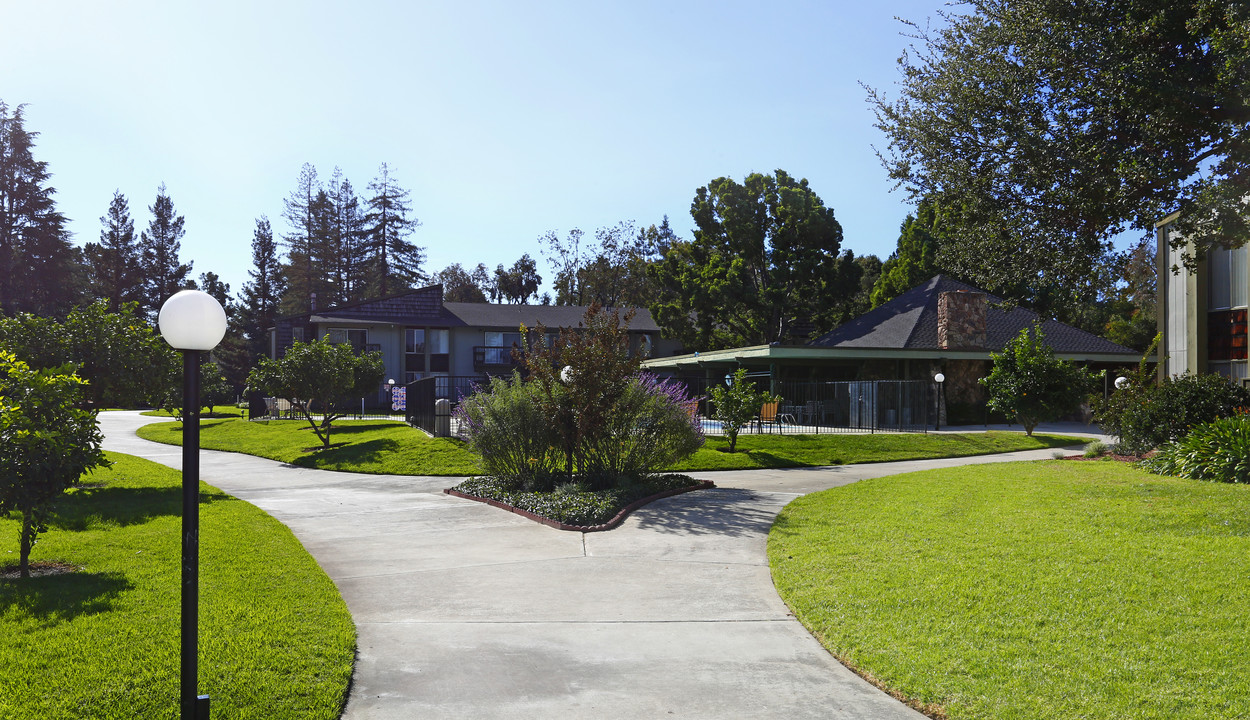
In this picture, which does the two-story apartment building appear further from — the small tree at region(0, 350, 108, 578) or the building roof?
the small tree at region(0, 350, 108, 578)

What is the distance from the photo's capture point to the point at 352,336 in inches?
1663

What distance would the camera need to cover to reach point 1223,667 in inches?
179

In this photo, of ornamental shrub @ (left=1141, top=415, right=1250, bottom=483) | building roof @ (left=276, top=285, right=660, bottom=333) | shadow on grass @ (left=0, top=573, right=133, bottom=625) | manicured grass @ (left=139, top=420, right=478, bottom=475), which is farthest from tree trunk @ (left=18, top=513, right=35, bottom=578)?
building roof @ (left=276, top=285, right=660, bottom=333)

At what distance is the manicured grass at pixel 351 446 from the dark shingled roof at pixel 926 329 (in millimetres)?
15934

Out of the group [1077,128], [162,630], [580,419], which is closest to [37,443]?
[162,630]

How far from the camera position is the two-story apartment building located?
42188mm

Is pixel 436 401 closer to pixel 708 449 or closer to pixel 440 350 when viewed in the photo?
pixel 708 449

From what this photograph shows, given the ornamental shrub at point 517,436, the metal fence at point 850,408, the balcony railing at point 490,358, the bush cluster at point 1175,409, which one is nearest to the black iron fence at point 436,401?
the ornamental shrub at point 517,436

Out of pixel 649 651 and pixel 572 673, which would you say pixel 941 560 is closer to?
pixel 649 651

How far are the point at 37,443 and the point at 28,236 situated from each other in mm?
60602

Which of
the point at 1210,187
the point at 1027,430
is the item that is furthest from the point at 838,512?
the point at 1027,430

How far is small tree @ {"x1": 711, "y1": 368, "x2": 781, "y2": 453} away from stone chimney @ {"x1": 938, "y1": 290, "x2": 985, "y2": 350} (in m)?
12.4

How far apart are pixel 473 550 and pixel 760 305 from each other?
3275 centimetres

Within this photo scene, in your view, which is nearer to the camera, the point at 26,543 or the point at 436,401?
the point at 26,543
